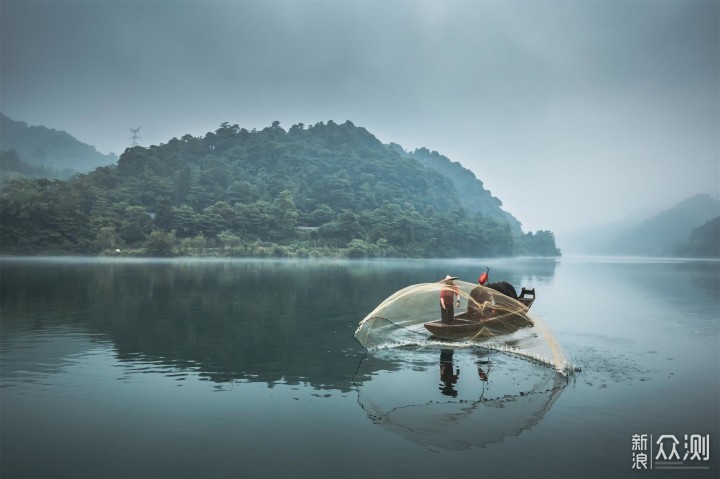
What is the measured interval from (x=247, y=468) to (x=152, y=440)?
8.54 feet

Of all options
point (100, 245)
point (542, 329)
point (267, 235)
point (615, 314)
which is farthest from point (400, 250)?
point (542, 329)

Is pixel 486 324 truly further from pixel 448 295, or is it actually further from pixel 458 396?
pixel 458 396

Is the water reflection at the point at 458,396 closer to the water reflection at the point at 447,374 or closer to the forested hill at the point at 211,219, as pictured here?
the water reflection at the point at 447,374

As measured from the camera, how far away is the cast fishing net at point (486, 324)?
16750 mm

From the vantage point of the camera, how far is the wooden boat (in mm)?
17344

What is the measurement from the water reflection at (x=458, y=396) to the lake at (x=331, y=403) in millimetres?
66

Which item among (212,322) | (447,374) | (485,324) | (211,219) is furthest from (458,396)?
(211,219)

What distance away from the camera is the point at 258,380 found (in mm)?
14406

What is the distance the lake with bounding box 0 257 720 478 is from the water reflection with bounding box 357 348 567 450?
0.07 m

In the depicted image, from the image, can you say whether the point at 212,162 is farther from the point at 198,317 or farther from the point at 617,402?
the point at 617,402

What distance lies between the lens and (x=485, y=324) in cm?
1748

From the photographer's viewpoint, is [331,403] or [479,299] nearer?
[331,403]

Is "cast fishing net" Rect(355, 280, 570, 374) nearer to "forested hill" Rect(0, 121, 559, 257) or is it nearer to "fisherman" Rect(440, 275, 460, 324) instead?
"fisherman" Rect(440, 275, 460, 324)

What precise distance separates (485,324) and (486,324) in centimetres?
5
